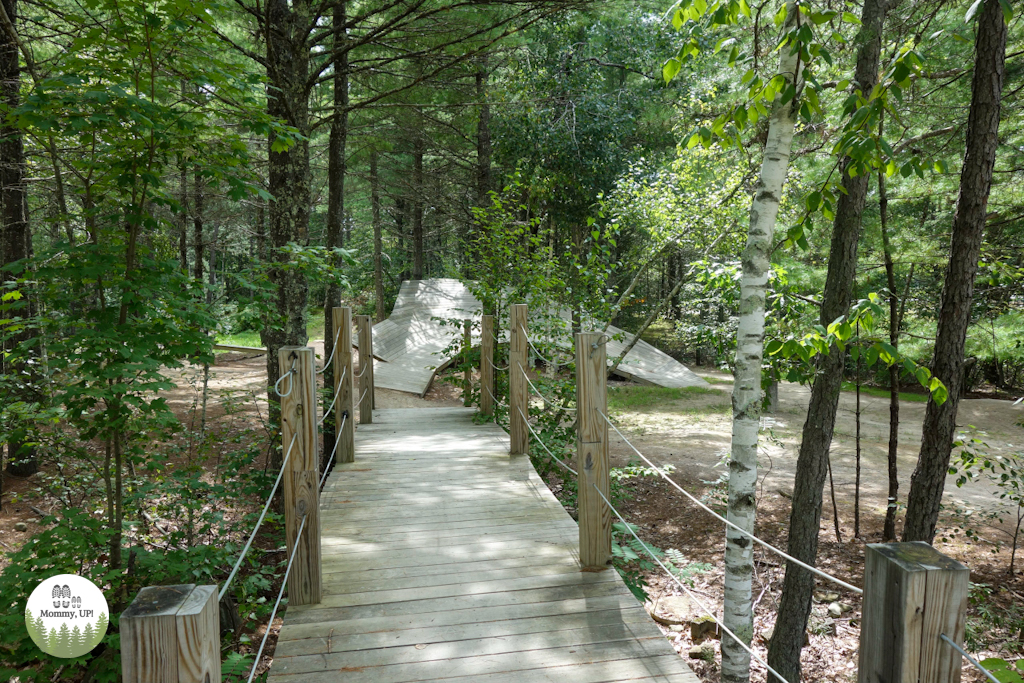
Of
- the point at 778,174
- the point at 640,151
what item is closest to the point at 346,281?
the point at 778,174

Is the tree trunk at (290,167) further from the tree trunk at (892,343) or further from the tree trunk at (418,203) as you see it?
the tree trunk at (418,203)

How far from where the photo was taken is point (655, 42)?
1305 centimetres

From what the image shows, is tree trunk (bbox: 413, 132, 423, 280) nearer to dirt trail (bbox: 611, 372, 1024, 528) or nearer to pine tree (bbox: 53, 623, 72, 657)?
dirt trail (bbox: 611, 372, 1024, 528)

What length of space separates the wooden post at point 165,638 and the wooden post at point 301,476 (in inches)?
63.5

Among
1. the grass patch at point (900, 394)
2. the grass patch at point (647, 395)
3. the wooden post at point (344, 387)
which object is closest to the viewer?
the wooden post at point (344, 387)

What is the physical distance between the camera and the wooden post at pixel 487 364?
6.61 m

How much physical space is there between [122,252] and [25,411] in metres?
1.15

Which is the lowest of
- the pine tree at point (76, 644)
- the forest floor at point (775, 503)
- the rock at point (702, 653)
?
the rock at point (702, 653)

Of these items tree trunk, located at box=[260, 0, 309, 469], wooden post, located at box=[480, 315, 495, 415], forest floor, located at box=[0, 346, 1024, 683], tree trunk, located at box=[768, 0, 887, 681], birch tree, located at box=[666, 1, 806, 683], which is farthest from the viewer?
wooden post, located at box=[480, 315, 495, 415]

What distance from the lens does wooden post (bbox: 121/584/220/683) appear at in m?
1.04

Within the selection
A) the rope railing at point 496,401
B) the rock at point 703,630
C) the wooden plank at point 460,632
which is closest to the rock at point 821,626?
the rock at point 703,630

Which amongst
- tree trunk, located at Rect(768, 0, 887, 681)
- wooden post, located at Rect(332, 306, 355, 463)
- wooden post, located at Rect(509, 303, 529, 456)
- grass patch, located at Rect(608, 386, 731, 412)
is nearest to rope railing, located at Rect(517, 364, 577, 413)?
wooden post, located at Rect(509, 303, 529, 456)

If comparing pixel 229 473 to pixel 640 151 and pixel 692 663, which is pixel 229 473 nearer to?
pixel 692 663

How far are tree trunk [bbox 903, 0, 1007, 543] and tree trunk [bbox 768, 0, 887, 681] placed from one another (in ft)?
1.80
